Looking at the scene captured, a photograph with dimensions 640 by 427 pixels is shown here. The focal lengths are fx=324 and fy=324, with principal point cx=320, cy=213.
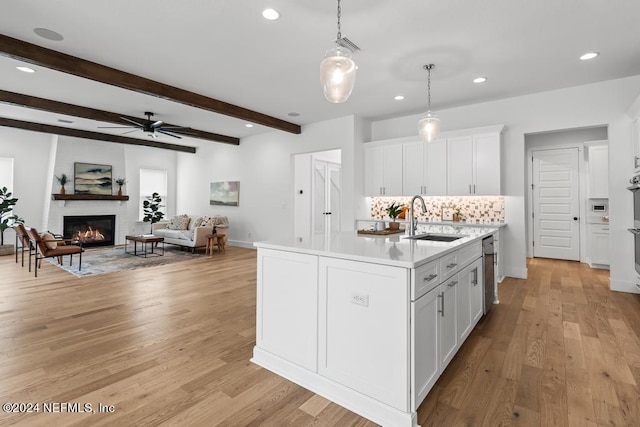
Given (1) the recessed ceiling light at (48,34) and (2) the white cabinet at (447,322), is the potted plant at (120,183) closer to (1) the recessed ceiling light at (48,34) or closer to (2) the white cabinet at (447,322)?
(1) the recessed ceiling light at (48,34)

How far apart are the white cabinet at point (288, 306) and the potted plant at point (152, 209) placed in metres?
8.19

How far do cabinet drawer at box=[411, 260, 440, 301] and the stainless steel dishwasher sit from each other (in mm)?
1448

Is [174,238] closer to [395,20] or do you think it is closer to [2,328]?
[2,328]

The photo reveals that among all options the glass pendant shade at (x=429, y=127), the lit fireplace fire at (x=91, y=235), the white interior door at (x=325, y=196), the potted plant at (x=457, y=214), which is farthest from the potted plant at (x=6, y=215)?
the potted plant at (x=457, y=214)

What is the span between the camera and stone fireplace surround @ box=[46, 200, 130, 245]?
7875mm

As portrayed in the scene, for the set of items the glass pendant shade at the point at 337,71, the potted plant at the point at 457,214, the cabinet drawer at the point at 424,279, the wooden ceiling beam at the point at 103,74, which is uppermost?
the wooden ceiling beam at the point at 103,74

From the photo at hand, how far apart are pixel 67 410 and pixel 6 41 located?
141 inches

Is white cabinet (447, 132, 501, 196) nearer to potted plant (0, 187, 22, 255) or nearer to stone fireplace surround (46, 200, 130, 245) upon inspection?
stone fireplace surround (46, 200, 130, 245)

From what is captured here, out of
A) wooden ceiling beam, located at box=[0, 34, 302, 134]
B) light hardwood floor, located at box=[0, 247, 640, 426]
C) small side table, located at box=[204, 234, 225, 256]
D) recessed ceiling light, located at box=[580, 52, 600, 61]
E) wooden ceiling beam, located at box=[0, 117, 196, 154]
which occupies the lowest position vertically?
light hardwood floor, located at box=[0, 247, 640, 426]

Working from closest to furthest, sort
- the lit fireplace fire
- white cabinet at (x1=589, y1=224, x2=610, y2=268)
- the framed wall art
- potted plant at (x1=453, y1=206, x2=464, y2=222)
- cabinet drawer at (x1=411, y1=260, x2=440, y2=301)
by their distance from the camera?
cabinet drawer at (x1=411, y1=260, x2=440, y2=301), potted plant at (x1=453, y1=206, x2=464, y2=222), white cabinet at (x1=589, y1=224, x2=610, y2=268), the lit fireplace fire, the framed wall art

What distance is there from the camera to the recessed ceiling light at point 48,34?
3.13m

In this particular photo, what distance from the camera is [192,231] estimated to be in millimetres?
7434

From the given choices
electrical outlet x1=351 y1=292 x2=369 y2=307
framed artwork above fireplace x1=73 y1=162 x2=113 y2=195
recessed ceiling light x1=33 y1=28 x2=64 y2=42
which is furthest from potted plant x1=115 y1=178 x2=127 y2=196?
electrical outlet x1=351 y1=292 x2=369 y2=307

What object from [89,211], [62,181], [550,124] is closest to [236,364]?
[550,124]
